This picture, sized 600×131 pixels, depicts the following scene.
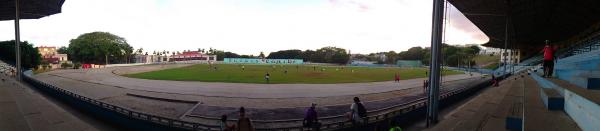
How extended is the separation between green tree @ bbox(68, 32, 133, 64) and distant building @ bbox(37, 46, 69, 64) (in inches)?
354

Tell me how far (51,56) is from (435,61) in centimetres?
15042

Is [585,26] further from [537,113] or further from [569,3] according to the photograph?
[537,113]

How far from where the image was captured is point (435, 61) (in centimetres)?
1223

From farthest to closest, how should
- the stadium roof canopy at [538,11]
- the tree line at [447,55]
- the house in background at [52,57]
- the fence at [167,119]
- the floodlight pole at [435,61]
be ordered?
the tree line at [447,55] < the house in background at [52,57] < the stadium roof canopy at [538,11] < the floodlight pole at [435,61] < the fence at [167,119]

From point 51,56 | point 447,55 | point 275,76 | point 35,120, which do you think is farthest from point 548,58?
point 51,56

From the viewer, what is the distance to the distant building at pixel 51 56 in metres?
120

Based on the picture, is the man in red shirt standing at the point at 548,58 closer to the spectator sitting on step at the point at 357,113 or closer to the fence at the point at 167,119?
the fence at the point at 167,119

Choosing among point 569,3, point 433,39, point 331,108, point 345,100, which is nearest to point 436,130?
point 433,39

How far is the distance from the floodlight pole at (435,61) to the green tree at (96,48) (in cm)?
11202

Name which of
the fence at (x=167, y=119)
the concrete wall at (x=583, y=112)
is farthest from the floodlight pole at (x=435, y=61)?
the concrete wall at (x=583, y=112)

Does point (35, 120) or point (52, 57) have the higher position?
point (52, 57)

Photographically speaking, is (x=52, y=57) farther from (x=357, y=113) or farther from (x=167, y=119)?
(x=357, y=113)

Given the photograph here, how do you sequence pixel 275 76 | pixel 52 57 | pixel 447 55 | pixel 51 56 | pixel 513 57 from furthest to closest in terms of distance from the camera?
pixel 51 56
pixel 52 57
pixel 447 55
pixel 513 57
pixel 275 76

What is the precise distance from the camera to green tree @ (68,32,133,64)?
106 metres
